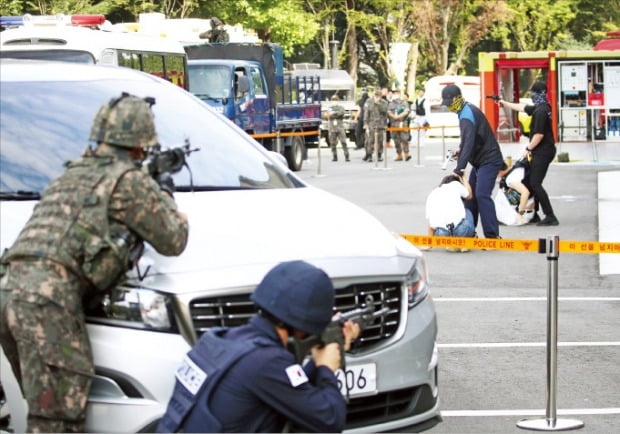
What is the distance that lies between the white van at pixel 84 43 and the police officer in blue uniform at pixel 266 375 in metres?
12.5

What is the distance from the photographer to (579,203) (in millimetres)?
21031

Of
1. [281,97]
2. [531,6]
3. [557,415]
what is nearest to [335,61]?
[531,6]

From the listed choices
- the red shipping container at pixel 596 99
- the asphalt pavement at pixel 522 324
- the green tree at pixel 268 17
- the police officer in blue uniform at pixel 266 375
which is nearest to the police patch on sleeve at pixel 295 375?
the police officer in blue uniform at pixel 266 375

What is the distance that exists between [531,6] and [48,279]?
63765 mm

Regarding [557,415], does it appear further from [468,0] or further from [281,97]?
[468,0]

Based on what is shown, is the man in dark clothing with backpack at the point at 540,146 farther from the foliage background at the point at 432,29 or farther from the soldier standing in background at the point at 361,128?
the foliage background at the point at 432,29

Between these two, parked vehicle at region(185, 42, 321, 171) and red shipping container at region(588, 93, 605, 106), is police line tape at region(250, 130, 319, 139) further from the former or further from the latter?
red shipping container at region(588, 93, 605, 106)

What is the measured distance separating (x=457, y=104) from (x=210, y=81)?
1357 centimetres

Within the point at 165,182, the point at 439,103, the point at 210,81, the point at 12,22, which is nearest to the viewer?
the point at 165,182

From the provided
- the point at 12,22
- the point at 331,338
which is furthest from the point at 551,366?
the point at 12,22

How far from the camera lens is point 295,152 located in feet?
105

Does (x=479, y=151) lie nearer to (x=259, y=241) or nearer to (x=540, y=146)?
(x=540, y=146)

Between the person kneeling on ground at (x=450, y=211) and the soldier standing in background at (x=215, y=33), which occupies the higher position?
the soldier standing in background at (x=215, y=33)

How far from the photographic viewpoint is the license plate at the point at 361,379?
18.0 ft
